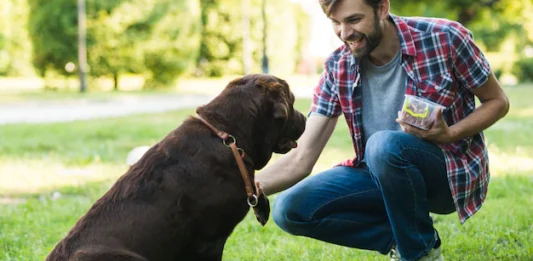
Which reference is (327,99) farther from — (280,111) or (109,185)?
(109,185)

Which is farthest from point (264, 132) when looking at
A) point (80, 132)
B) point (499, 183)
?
point (80, 132)

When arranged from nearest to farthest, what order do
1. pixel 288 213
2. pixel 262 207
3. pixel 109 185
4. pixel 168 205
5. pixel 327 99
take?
pixel 168 205, pixel 262 207, pixel 288 213, pixel 327 99, pixel 109 185

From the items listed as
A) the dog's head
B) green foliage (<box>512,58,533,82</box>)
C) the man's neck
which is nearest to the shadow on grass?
the dog's head

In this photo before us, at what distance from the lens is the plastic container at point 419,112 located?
11.5ft

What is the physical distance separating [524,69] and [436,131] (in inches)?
1264

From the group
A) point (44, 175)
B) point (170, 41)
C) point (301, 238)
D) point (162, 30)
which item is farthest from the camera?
point (170, 41)

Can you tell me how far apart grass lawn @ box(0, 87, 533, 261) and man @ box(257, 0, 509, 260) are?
22.6 inches

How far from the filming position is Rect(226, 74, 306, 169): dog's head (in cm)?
345

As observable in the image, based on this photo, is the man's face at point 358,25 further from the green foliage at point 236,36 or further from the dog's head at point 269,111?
the green foliage at point 236,36

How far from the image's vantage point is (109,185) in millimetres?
7242

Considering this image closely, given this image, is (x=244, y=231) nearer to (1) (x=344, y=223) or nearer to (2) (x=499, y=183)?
(1) (x=344, y=223)

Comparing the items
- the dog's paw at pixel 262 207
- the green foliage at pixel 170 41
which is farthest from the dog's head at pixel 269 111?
the green foliage at pixel 170 41

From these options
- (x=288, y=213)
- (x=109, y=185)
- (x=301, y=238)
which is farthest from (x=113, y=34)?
(x=288, y=213)

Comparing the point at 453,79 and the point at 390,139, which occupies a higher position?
the point at 453,79
